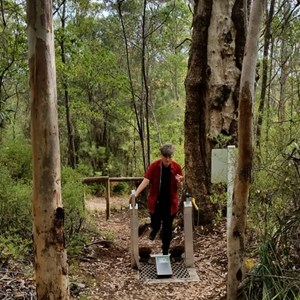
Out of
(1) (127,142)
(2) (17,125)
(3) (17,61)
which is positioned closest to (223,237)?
(3) (17,61)

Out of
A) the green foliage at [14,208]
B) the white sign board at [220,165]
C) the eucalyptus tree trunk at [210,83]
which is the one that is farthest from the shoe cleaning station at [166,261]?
the eucalyptus tree trunk at [210,83]

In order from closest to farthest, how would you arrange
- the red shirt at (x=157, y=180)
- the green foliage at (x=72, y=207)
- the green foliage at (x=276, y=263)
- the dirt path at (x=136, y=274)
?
1. the green foliage at (x=276, y=263)
2. the dirt path at (x=136, y=274)
3. the red shirt at (x=157, y=180)
4. the green foliage at (x=72, y=207)

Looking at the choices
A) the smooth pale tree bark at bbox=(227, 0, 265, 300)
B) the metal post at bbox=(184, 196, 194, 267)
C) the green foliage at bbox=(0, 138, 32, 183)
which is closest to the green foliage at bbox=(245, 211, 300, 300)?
the smooth pale tree bark at bbox=(227, 0, 265, 300)

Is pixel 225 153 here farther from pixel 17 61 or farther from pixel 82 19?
pixel 82 19

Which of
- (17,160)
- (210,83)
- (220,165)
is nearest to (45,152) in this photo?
(220,165)

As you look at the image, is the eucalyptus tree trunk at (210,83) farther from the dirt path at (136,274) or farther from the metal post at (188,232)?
the metal post at (188,232)

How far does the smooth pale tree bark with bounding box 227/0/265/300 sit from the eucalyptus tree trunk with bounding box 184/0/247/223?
3621 mm

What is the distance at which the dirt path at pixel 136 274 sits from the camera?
15.3 ft

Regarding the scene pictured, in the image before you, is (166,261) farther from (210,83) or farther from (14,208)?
(210,83)

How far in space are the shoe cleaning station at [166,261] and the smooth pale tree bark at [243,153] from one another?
5.81 ft

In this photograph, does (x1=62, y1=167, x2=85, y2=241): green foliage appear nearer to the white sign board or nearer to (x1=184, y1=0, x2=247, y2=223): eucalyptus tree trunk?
(x1=184, y1=0, x2=247, y2=223): eucalyptus tree trunk

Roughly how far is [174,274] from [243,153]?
8.37ft

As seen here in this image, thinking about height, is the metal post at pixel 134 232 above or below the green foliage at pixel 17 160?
below

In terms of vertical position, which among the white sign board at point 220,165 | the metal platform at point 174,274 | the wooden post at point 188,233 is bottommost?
the metal platform at point 174,274
